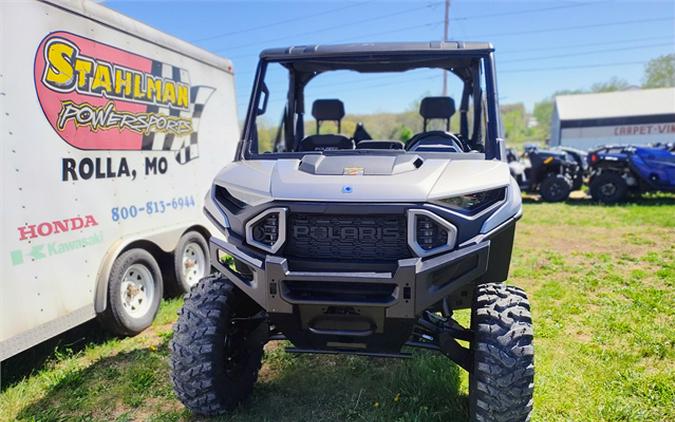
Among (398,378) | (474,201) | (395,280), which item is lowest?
(398,378)

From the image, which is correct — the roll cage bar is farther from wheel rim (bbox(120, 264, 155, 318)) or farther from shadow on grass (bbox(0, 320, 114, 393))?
shadow on grass (bbox(0, 320, 114, 393))

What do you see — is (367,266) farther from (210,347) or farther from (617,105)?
(617,105)

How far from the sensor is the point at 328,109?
446cm

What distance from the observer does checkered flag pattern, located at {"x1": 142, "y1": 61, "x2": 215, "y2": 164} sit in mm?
4914

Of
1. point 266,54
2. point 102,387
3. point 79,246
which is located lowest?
point 102,387

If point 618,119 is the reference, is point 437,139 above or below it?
below

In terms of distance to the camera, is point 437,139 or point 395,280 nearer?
point 395,280

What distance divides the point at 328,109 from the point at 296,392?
2.50 metres

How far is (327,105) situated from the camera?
175 inches

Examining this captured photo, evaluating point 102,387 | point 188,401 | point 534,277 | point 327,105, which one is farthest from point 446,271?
point 534,277

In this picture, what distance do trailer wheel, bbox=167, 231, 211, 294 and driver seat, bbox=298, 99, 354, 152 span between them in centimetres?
211

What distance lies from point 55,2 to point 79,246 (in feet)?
6.42

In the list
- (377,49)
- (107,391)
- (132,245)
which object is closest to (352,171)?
(377,49)

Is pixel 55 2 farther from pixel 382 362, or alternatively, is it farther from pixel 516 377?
pixel 516 377
